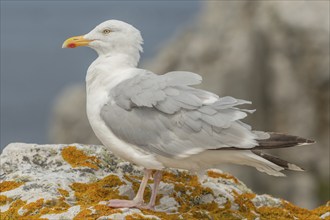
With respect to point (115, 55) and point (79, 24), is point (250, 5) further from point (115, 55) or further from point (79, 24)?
point (79, 24)

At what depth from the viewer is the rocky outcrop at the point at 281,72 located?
758 inches

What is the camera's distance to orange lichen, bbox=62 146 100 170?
10.3 metres

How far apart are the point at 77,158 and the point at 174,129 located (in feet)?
6.33

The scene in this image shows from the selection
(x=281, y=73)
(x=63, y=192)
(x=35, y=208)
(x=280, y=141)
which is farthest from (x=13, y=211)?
(x=281, y=73)

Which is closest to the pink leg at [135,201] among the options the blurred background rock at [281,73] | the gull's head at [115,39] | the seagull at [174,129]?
the seagull at [174,129]

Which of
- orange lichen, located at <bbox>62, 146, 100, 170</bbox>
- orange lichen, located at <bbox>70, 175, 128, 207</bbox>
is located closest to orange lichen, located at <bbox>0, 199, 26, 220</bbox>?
orange lichen, located at <bbox>70, 175, 128, 207</bbox>

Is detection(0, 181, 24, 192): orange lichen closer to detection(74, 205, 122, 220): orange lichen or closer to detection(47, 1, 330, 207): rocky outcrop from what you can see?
detection(74, 205, 122, 220): orange lichen

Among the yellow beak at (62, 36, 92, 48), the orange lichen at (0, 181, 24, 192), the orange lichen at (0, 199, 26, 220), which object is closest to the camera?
the orange lichen at (0, 199, 26, 220)

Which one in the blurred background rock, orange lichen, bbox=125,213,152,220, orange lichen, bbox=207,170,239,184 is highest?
the blurred background rock

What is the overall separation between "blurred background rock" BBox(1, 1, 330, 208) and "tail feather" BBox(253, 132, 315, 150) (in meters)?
10.4

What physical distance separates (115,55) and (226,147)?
209 centimetres

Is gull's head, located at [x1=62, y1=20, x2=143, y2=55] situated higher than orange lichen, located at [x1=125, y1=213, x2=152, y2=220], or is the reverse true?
gull's head, located at [x1=62, y1=20, x2=143, y2=55]

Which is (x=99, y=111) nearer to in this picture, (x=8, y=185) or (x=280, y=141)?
(x=8, y=185)

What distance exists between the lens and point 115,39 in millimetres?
10039
